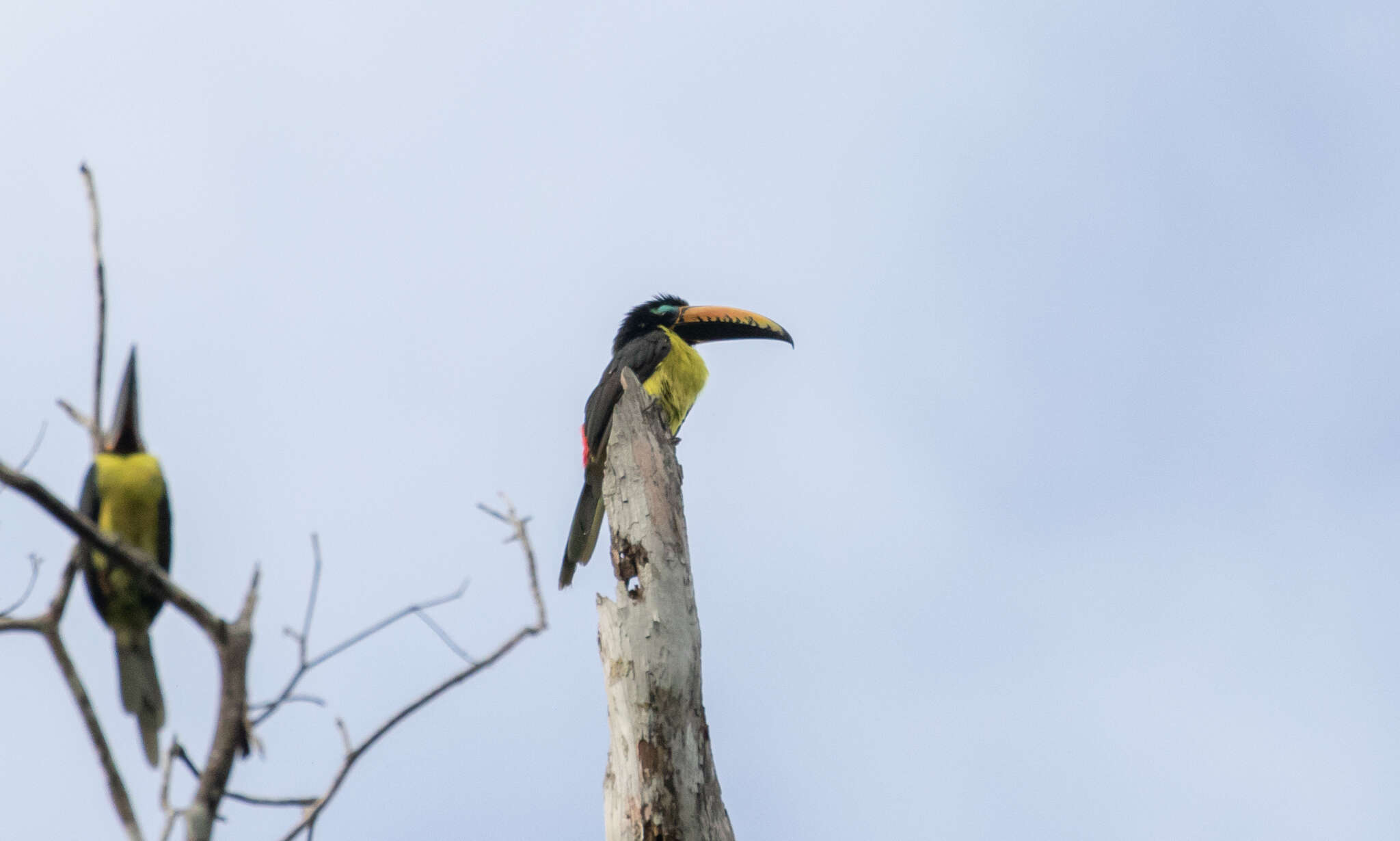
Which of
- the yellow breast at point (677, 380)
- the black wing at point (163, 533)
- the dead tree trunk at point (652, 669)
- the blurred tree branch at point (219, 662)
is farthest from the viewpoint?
the yellow breast at point (677, 380)

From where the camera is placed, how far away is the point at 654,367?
7672 mm

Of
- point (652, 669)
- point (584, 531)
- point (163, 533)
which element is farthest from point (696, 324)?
point (163, 533)

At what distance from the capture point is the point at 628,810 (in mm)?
4484

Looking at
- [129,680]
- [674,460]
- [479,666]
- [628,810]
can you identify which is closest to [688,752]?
[628,810]

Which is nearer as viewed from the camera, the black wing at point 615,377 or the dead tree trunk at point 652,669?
the dead tree trunk at point 652,669

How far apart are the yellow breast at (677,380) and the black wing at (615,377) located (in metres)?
0.06

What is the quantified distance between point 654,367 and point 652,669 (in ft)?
10.5

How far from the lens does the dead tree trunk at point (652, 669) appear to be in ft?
14.7

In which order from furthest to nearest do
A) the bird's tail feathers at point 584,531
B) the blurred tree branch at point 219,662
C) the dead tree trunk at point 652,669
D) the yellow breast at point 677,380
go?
the yellow breast at point 677,380
the bird's tail feathers at point 584,531
the dead tree trunk at point 652,669
the blurred tree branch at point 219,662

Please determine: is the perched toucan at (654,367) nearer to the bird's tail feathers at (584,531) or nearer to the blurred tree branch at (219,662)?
the bird's tail feathers at (584,531)

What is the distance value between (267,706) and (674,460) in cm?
359

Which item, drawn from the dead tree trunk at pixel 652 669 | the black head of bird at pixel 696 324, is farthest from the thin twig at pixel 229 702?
the black head of bird at pixel 696 324

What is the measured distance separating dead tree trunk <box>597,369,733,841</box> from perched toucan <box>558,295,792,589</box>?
85cm

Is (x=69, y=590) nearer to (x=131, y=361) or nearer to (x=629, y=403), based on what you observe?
(x=131, y=361)
